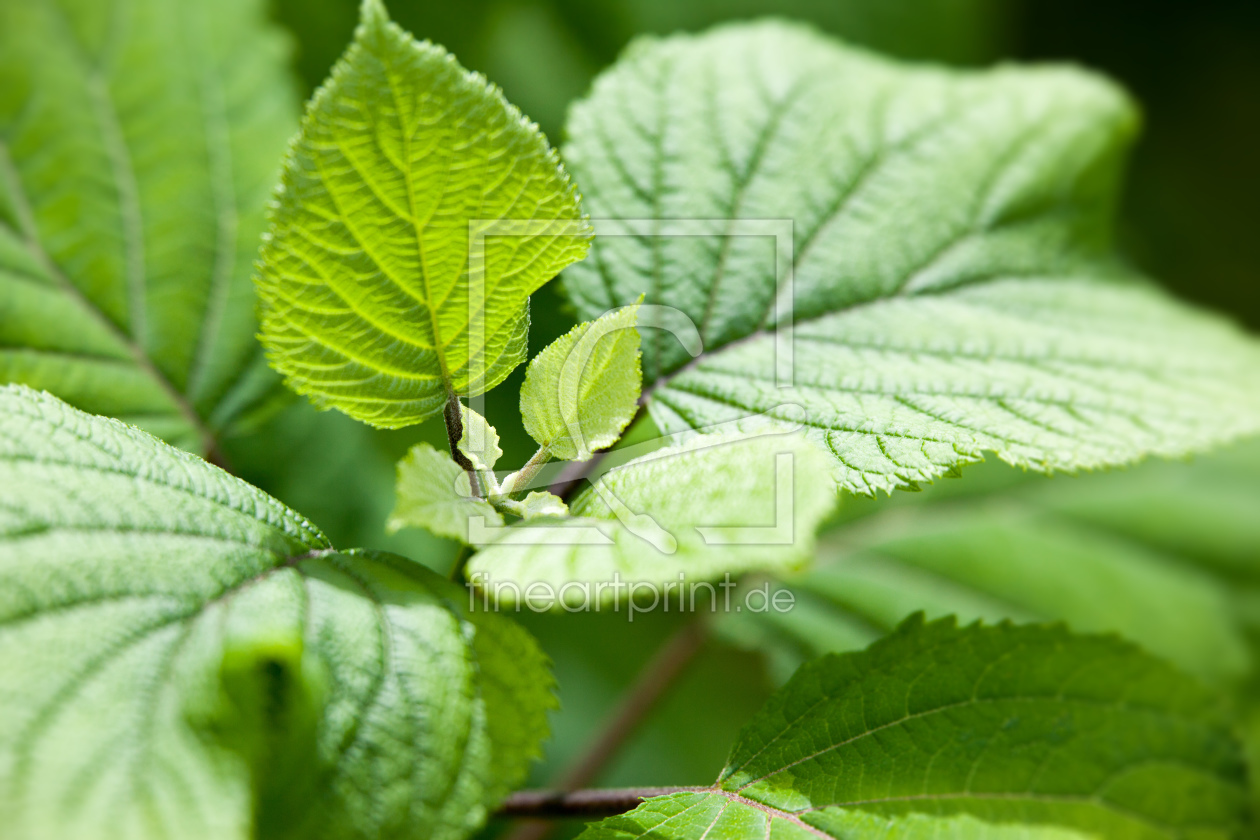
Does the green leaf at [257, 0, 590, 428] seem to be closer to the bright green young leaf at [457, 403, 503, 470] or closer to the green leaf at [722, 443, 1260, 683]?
the bright green young leaf at [457, 403, 503, 470]

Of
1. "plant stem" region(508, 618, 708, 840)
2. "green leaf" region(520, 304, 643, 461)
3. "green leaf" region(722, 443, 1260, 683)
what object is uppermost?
"green leaf" region(520, 304, 643, 461)

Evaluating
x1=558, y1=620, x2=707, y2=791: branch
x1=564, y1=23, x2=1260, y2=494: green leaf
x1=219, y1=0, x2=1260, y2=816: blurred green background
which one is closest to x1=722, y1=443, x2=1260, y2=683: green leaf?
x1=558, y1=620, x2=707, y2=791: branch

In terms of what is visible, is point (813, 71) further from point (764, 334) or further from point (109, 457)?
point (109, 457)

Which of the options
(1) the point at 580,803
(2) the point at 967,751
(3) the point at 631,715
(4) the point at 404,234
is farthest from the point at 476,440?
(3) the point at 631,715

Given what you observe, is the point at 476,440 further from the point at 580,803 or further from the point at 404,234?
the point at 580,803

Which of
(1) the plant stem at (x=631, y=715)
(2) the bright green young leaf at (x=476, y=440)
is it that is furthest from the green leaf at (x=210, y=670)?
(1) the plant stem at (x=631, y=715)

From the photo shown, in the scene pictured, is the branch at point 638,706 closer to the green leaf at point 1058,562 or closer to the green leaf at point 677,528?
the green leaf at point 1058,562

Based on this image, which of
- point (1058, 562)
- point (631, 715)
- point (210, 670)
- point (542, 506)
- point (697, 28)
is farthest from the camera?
point (697, 28)
